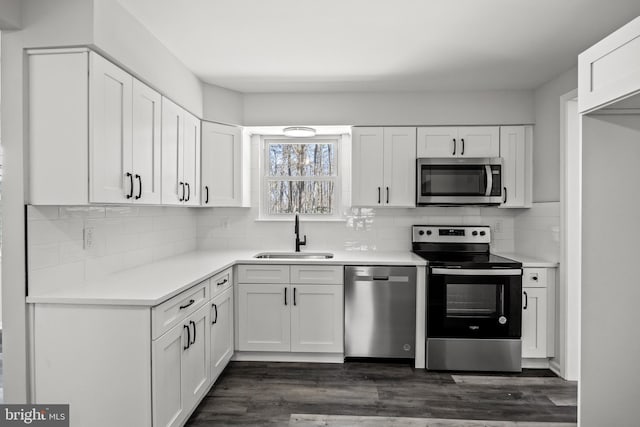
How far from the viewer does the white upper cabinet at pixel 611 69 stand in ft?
4.64

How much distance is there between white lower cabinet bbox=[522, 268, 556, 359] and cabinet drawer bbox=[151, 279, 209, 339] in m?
2.57

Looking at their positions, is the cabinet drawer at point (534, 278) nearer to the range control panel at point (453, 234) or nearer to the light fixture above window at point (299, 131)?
the range control panel at point (453, 234)

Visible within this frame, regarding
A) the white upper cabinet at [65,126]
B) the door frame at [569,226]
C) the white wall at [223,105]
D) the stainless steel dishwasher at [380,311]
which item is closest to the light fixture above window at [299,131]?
the white wall at [223,105]

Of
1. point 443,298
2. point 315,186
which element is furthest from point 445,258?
point 315,186

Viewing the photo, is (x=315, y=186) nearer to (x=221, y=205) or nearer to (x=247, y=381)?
(x=221, y=205)

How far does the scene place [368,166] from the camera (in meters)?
3.72

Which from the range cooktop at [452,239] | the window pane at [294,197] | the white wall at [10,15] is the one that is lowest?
the range cooktop at [452,239]

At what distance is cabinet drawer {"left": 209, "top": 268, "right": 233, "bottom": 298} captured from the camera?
280 centimetres

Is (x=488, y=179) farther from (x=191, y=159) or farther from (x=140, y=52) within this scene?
(x=140, y=52)

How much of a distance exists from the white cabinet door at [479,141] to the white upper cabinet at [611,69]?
6.36 feet

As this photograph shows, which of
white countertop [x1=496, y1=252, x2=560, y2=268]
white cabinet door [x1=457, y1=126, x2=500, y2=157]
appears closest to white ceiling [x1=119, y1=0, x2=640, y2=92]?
white cabinet door [x1=457, y1=126, x2=500, y2=157]

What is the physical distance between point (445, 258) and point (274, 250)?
67.0 inches

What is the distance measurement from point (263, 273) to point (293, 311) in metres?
0.42

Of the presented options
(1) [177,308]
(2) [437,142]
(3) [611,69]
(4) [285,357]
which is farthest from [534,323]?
(1) [177,308]
